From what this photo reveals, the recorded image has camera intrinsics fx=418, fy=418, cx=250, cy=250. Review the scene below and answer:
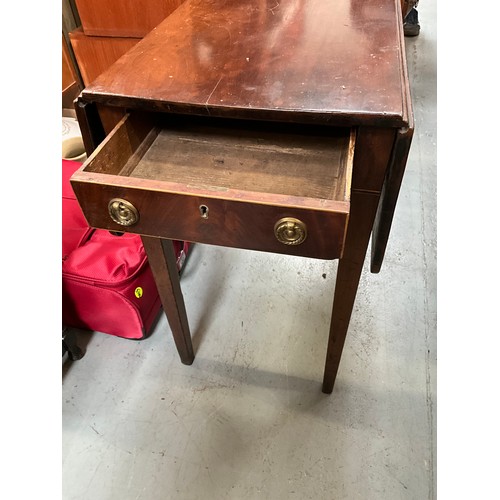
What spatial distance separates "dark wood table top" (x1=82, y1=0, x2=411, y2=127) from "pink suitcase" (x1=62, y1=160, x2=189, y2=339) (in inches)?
22.4

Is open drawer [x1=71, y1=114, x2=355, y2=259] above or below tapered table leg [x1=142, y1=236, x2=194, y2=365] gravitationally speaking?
above

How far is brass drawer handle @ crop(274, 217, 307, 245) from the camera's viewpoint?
1.86 ft

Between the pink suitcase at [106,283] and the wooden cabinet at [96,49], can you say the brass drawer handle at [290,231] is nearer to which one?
the pink suitcase at [106,283]

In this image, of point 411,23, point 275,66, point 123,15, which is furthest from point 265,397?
point 411,23

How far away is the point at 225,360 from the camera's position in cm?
125

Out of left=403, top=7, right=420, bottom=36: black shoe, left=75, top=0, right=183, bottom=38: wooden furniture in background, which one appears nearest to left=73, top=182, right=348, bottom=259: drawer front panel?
left=75, top=0, right=183, bottom=38: wooden furniture in background

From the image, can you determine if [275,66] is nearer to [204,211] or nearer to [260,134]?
[260,134]

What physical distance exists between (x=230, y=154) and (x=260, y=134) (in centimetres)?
8

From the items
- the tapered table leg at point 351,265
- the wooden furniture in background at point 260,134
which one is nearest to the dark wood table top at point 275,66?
the wooden furniture in background at point 260,134

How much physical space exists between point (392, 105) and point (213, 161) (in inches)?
12.7

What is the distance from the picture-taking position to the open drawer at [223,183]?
0.57 m

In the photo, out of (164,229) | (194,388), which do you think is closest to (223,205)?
(164,229)

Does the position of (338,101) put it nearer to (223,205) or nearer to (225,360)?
(223,205)

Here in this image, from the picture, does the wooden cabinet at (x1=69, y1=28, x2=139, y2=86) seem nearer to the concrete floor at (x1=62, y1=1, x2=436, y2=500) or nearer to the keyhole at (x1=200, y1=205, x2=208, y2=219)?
the concrete floor at (x1=62, y1=1, x2=436, y2=500)
